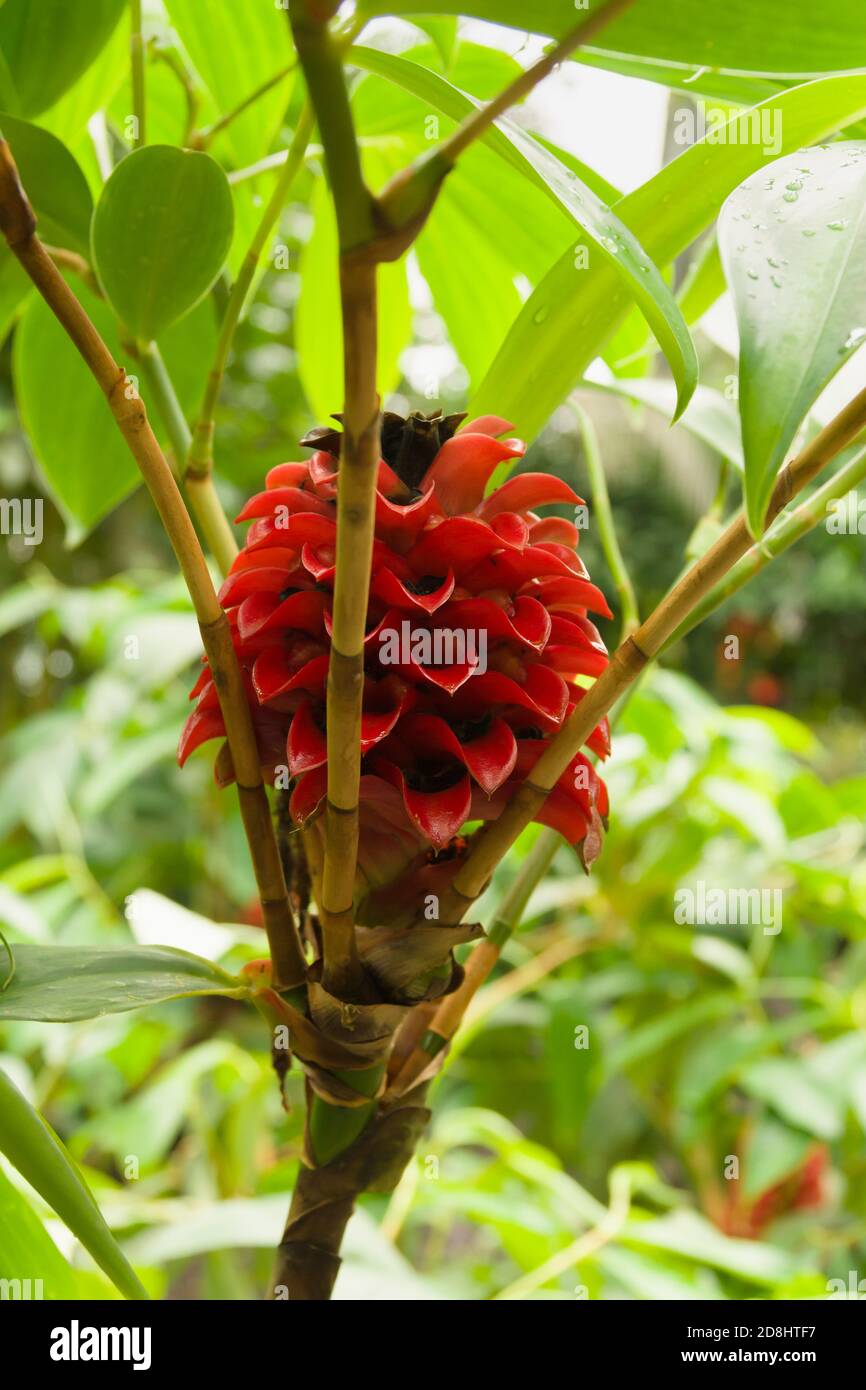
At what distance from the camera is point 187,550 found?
8.5 inches

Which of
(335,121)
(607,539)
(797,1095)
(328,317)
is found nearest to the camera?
(335,121)

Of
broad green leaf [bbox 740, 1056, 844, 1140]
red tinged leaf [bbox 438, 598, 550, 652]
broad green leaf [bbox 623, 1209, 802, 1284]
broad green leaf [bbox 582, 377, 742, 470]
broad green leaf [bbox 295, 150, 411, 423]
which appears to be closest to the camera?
red tinged leaf [bbox 438, 598, 550, 652]

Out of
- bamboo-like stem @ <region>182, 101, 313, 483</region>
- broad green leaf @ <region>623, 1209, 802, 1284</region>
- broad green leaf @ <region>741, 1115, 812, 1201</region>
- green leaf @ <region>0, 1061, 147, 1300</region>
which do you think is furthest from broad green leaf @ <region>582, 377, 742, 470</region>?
broad green leaf @ <region>741, 1115, 812, 1201</region>

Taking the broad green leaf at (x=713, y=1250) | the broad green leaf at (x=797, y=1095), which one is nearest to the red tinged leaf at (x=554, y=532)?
the broad green leaf at (x=713, y=1250)

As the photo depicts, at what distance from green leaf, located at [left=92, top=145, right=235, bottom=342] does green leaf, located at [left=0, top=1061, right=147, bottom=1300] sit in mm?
173

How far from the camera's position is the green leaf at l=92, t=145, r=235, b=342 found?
25 centimetres

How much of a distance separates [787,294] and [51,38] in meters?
0.22

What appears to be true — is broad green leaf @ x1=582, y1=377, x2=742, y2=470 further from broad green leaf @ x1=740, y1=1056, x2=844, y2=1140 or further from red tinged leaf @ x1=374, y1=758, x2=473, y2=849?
broad green leaf @ x1=740, y1=1056, x2=844, y2=1140

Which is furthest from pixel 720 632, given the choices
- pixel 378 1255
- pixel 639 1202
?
pixel 378 1255

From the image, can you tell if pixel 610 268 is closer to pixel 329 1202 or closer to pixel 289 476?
pixel 289 476

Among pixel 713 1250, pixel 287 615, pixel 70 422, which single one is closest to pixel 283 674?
pixel 287 615

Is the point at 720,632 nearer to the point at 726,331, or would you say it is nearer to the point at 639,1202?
the point at 639,1202
